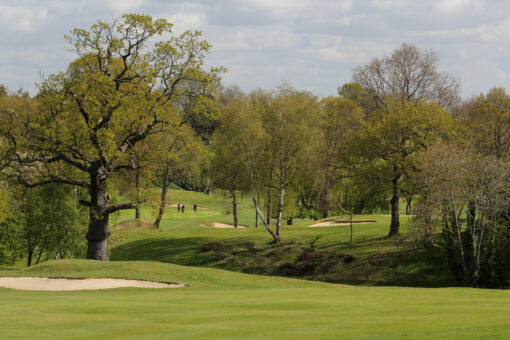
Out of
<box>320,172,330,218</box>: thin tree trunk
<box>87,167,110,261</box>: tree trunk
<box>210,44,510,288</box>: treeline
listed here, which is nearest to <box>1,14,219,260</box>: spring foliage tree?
<box>87,167,110,261</box>: tree trunk

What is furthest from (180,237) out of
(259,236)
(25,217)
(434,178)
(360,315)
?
(360,315)

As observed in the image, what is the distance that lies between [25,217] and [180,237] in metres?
18.0

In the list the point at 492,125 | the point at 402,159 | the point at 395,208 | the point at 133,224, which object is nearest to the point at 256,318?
the point at 402,159

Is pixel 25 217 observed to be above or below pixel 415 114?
below

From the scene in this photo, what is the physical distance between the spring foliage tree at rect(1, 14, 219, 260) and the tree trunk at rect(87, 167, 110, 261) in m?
0.07

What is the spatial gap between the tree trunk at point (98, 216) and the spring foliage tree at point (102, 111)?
0.22ft

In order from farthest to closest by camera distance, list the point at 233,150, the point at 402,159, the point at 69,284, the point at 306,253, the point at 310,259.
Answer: the point at 233,150
the point at 306,253
the point at 310,259
the point at 402,159
the point at 69,284

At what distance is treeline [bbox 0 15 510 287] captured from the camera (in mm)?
36312

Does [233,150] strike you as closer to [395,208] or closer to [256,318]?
[395,208]

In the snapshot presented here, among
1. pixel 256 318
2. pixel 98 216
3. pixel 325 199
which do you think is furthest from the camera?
pixel 325 199

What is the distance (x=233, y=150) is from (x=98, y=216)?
56.2ft

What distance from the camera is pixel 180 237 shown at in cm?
6103

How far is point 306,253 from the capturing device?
47906 millimetres

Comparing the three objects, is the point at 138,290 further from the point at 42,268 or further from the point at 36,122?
the point at 36,122
